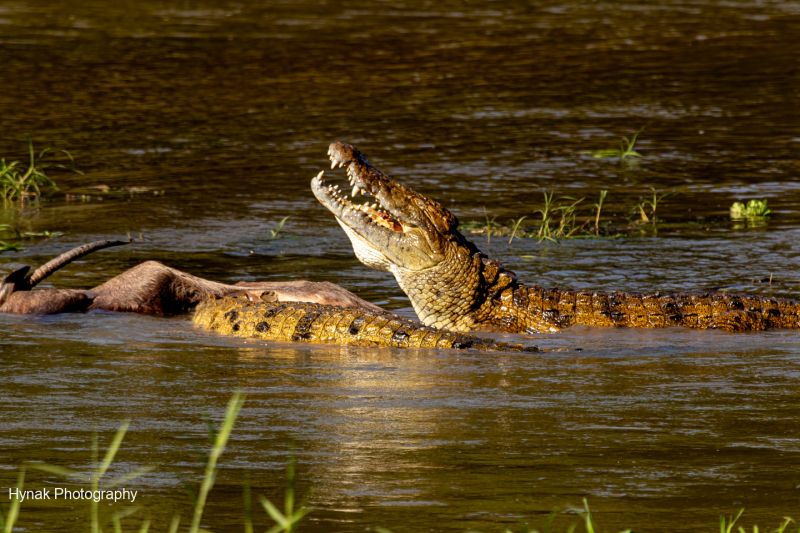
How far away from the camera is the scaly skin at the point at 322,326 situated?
5.97 metres

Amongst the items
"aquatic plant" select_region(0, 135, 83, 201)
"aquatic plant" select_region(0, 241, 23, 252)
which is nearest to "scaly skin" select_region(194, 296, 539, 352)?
"aquatic plant" select_region(0, 241, 23, 252)

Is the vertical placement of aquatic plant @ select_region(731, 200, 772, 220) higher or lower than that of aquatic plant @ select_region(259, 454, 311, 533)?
higher

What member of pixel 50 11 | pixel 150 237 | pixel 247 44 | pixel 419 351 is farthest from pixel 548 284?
pixel 50 11

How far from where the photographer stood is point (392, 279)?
8008 millimetres

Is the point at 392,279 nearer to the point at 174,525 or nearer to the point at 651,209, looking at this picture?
the point at 651,209

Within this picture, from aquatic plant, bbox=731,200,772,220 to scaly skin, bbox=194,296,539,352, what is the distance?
4106 mm

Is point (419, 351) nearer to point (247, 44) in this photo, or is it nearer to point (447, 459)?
point (447, 459)

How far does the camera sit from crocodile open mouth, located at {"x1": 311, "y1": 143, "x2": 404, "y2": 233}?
6934mm

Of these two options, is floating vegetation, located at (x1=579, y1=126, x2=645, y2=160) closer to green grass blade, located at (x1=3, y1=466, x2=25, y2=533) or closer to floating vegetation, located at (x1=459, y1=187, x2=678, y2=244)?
floating vegetation, located at (x1=459, y1=187, x2=678, y2=244)

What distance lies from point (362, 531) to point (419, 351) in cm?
257

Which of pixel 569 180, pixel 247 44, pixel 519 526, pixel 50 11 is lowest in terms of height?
pixel 519 526

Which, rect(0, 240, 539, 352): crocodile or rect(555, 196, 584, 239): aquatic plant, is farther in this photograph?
rect(555, 196, 584, 239): aquatic plant

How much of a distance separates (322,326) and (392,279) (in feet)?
6.14

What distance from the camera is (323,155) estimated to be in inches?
465
